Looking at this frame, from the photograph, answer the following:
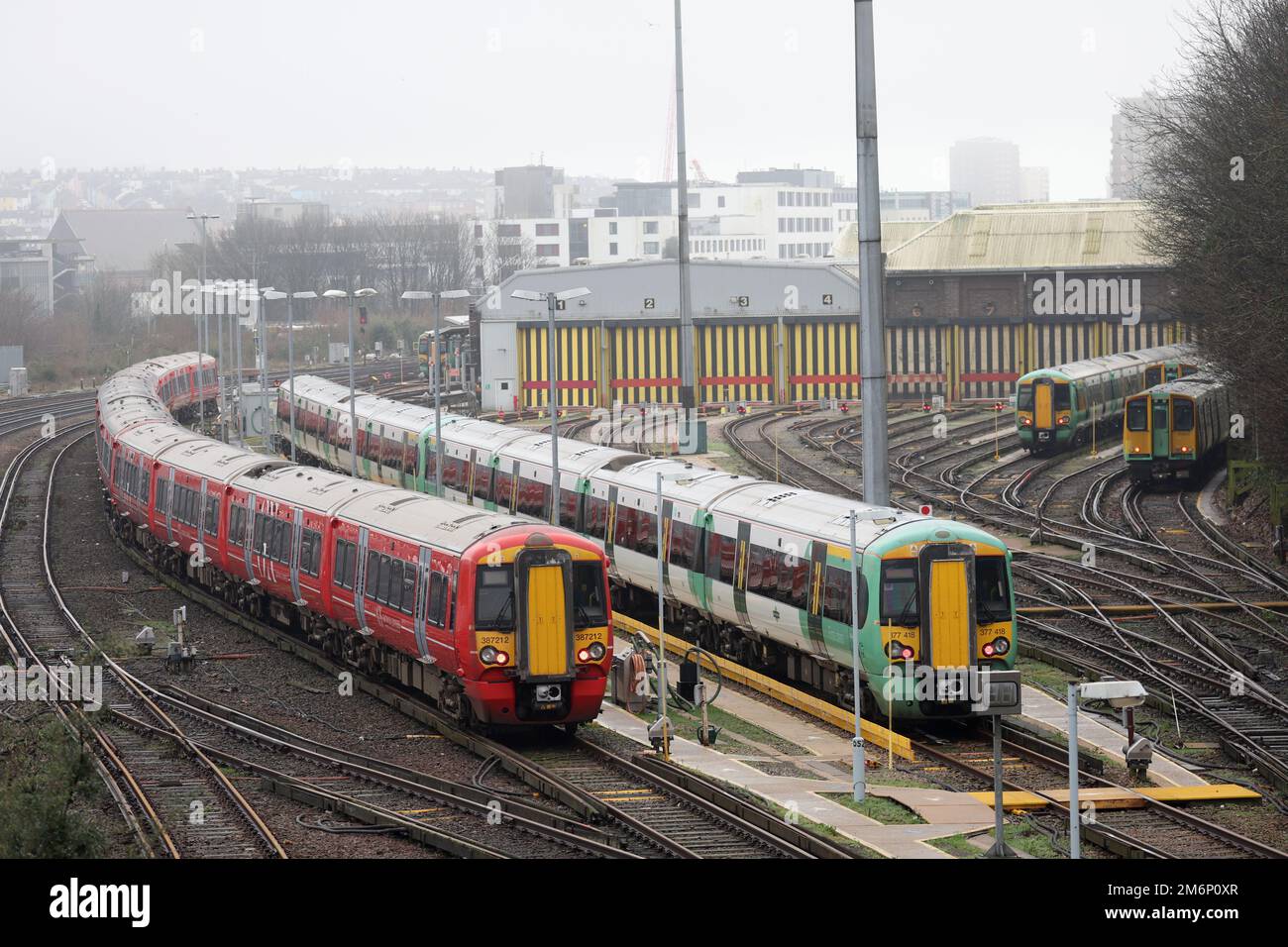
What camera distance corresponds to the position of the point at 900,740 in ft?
74.8

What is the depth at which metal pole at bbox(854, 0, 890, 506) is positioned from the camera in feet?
94.3

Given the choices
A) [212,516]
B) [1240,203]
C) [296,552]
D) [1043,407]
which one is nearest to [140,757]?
[296,552]

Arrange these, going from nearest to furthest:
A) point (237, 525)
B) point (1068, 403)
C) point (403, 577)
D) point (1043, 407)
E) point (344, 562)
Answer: point (403, 577)
point (344, 562)
point (237, 525)
point (1043, 407)
point (1068, 403)

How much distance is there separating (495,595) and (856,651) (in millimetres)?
4599

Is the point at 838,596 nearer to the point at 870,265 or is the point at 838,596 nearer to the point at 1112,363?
the point at 870,265

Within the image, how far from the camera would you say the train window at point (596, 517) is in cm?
3407

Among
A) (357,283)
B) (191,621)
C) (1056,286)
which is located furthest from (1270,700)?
(357,283)

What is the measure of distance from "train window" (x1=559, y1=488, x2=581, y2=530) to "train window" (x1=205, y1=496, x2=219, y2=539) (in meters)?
6.88

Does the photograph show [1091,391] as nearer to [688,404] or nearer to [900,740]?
[688,404]

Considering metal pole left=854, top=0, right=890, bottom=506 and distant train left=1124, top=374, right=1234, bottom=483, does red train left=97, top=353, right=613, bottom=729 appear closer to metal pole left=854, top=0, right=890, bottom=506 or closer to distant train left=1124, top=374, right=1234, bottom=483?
metal pole left=854, top=0, right=890, bottom=506

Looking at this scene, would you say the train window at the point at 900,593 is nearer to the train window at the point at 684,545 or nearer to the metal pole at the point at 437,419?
the train window at the point at 684,545

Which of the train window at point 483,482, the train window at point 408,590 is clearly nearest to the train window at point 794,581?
the train window at point 408,590

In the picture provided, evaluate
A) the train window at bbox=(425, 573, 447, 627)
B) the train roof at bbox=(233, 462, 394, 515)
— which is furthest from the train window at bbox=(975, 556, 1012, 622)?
the train roof at bbox=(233, 462, 394, 515)

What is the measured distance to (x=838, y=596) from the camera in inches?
957
